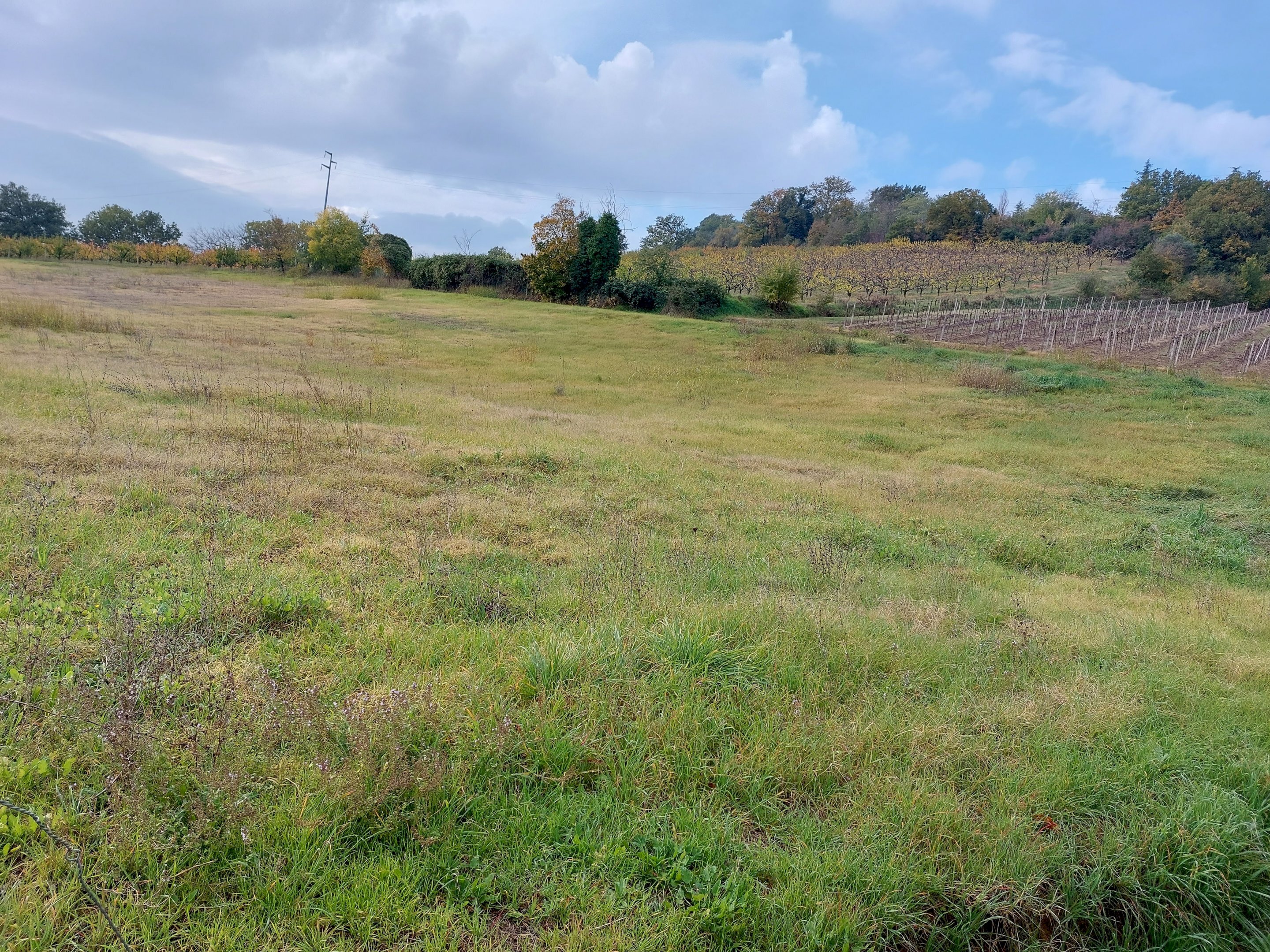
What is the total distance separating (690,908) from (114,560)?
3745mm

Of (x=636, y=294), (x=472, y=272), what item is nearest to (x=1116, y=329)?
(x=636, y=294)

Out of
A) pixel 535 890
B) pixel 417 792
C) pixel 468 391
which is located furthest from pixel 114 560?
pixel 468 391

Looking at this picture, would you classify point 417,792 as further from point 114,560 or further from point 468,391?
point 468,391

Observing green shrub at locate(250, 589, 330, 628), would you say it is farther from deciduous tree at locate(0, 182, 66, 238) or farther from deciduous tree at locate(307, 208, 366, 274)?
deciduous tree at locate(0, 182, 66, 238)

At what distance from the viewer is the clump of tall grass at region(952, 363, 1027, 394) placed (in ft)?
59.4

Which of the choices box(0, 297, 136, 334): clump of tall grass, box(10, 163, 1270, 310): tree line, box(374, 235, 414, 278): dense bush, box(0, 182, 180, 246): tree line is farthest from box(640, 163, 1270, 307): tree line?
box(0, 182, 180, 246): tree line

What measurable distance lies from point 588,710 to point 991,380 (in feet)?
63.1

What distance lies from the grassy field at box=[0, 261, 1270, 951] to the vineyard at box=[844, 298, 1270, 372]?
82.9 feet

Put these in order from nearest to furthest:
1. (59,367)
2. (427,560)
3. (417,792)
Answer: (417,792)
(427,560)
(59,367)

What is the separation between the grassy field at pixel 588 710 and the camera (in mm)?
2018

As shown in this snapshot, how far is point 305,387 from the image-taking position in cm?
1120

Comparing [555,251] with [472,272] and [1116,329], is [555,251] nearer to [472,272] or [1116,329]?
[472,272]

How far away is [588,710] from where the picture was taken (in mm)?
2801

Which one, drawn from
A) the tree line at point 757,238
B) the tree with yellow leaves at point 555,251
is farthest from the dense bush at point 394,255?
the tree with yellow leaves at point 555,251
